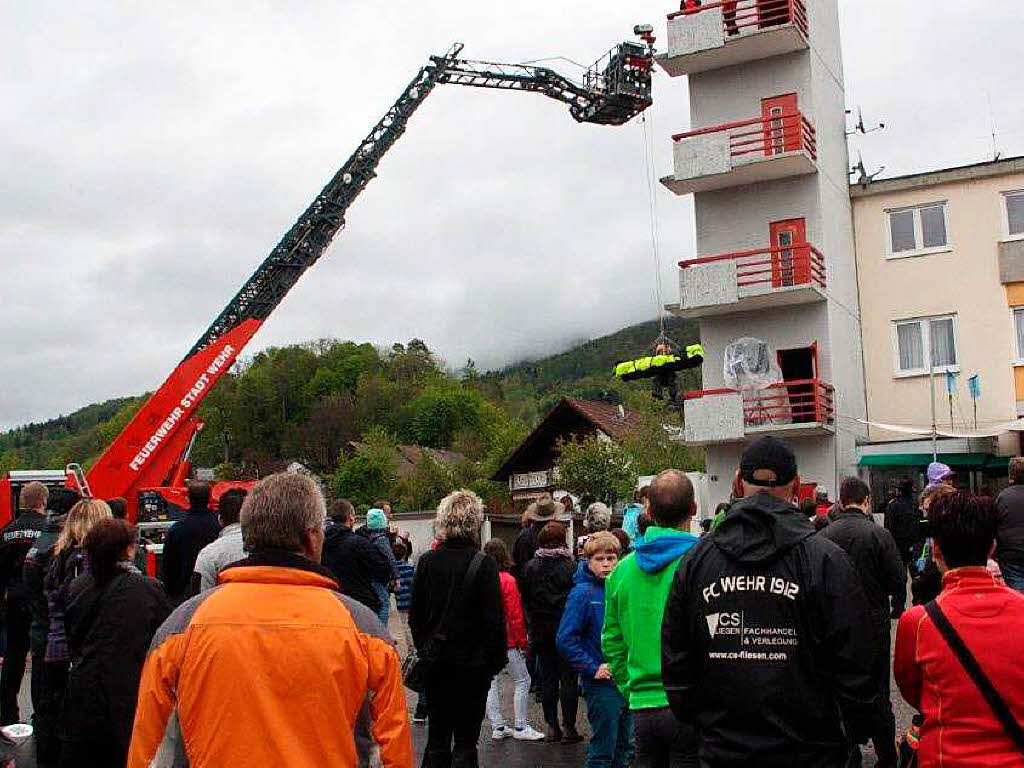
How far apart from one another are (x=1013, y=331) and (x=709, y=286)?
22.7ft

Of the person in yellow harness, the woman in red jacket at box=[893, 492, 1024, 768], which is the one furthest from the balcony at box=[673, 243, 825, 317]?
→ the woman in red jacket at box=[893, 492, 1024, 768]

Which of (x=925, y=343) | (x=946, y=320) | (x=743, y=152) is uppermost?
(x=743, y=152)

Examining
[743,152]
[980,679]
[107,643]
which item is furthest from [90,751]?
[743,152]

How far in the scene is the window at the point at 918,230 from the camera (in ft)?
85.3

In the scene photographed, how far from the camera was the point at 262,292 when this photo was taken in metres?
23.2

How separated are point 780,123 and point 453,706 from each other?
867 inches

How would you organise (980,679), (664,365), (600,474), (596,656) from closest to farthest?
(980,679)
(596,656)
(664,365)
(600,474)

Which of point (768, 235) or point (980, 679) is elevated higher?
point (768, 235)

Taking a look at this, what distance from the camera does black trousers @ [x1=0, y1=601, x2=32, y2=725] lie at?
9539 millimetres

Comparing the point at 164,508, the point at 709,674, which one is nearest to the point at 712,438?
the point at 164,508

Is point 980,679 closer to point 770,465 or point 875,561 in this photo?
point 770,465

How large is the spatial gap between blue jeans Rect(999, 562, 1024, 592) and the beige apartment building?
643 inches

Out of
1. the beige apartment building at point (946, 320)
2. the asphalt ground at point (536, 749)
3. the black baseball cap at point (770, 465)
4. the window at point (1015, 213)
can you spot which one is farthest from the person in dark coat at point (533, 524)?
the window at point (1015, 213)

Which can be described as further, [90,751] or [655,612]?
[90,751]
